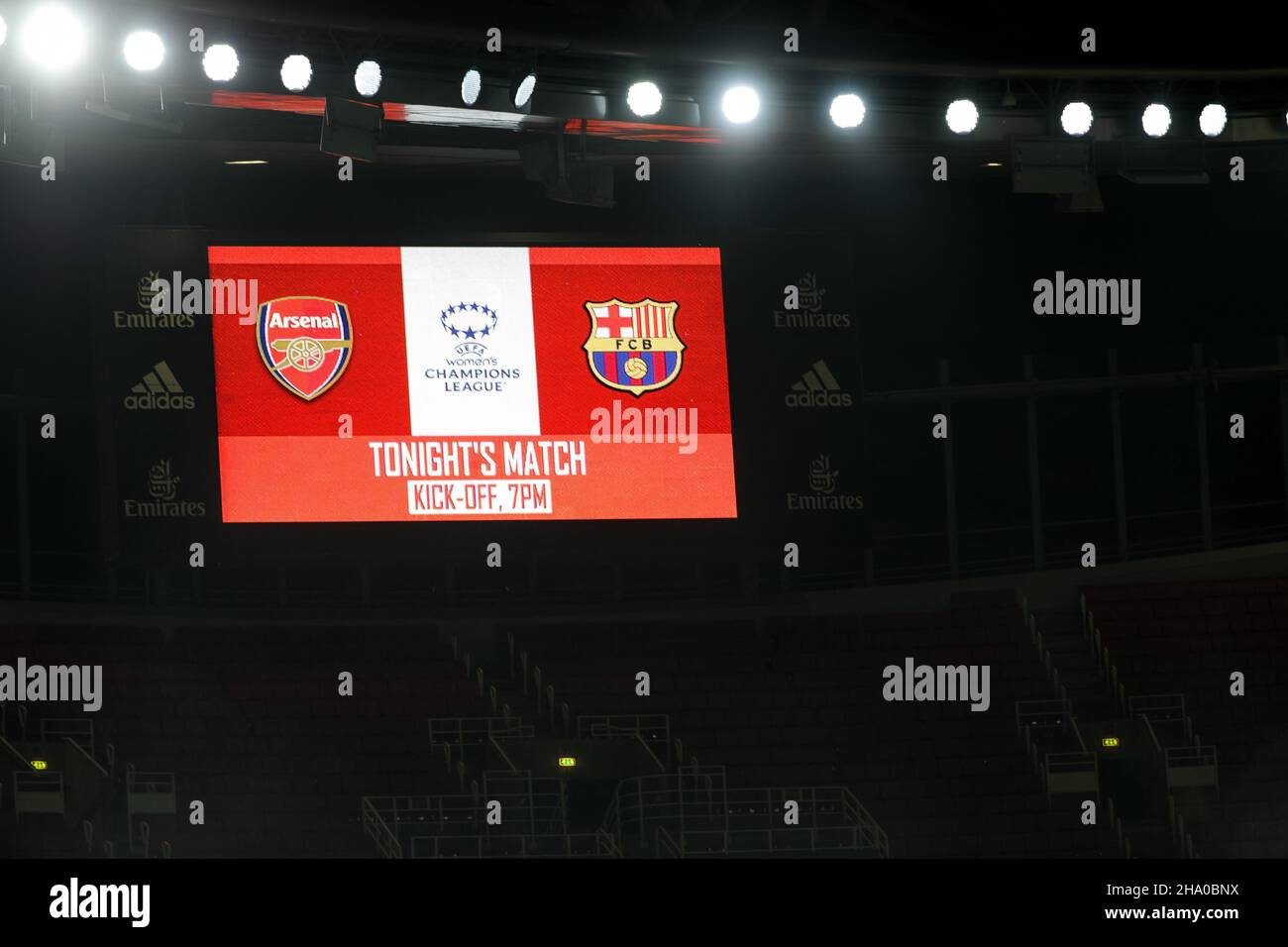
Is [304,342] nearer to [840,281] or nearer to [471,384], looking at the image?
[471,384]

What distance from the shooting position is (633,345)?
25.1 feet

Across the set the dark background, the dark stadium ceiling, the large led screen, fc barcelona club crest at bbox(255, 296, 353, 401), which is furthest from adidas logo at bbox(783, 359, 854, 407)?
fc barcelona club crest at bbox(255, 296, 353, 401)

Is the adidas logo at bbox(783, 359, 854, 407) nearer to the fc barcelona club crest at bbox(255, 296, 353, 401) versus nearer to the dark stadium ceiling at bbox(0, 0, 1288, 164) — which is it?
the dark stadium ceiling at bbox(0, 0, 1288, 164)

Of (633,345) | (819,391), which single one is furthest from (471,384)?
(819,391)

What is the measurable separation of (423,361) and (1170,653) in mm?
5423

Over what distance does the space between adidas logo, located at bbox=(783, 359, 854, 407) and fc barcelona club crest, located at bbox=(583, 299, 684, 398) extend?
589 millimetres

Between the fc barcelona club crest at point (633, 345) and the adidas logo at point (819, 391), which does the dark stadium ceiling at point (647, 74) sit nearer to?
the fc barcelona club crest at point (633, 345)

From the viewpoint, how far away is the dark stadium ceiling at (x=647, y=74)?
5.98 metres

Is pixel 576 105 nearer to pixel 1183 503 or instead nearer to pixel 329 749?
pixel 329 749

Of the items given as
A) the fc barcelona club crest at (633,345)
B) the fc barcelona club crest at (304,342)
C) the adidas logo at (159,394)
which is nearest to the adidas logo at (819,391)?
the fc barcelona club crest at (633,345)

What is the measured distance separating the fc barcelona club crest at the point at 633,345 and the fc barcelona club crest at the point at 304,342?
1.13 metres

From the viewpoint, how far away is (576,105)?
6.59 metres
